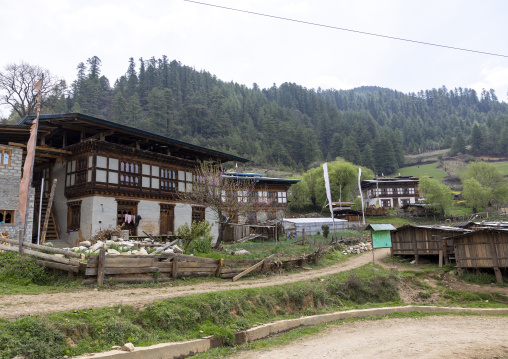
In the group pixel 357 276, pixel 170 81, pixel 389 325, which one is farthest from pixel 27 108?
pixel 170 81

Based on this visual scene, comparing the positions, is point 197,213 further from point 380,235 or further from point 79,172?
point 380,235

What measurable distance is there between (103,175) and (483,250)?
26.9 meters

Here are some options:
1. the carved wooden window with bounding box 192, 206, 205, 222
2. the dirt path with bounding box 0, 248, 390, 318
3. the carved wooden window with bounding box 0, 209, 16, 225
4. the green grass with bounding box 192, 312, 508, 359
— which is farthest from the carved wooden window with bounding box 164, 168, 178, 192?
the green grass with bounding box 192, 312, 508, 359

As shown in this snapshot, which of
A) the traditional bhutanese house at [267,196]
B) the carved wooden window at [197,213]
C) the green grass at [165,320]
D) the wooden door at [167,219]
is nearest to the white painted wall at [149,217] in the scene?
the wooden door at [167,219]

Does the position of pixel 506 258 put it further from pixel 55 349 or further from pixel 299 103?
pixel 299 103

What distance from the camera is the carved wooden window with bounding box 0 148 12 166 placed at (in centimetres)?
2144

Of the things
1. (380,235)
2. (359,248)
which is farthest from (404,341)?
(359,248)

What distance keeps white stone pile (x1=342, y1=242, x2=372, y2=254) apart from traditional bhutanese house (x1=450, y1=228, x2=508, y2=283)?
10.0 metres

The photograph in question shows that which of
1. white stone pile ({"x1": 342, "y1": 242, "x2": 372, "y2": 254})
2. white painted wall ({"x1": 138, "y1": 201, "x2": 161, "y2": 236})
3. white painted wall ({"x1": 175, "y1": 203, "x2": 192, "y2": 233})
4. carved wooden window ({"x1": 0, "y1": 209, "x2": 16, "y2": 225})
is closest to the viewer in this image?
carved wooden window ({"x1": 0, "y1": 209, "x2": 16, "y2": 225})

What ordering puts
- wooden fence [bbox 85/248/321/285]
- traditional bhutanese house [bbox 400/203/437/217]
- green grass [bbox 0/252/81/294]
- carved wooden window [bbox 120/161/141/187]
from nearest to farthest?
1. green grass [bbox 0/252/81/294]
2. wooden fence [bbox 85/248/321/285]
3. carved wooden window [bbox 120/161/141/187]
4. traditional bhutanese house [bbox 400/203/437/217]

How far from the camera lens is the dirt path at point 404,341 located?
31.4 ft

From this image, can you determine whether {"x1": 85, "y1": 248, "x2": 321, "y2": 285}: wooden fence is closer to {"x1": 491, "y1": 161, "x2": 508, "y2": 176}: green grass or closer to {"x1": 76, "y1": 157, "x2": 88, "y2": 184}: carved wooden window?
{"x1": 76, "y1": 157, "x2": 88, "y2": 184}: carved wooden window

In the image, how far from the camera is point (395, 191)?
83.4m

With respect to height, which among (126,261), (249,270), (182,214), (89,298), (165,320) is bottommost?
(165,320)
